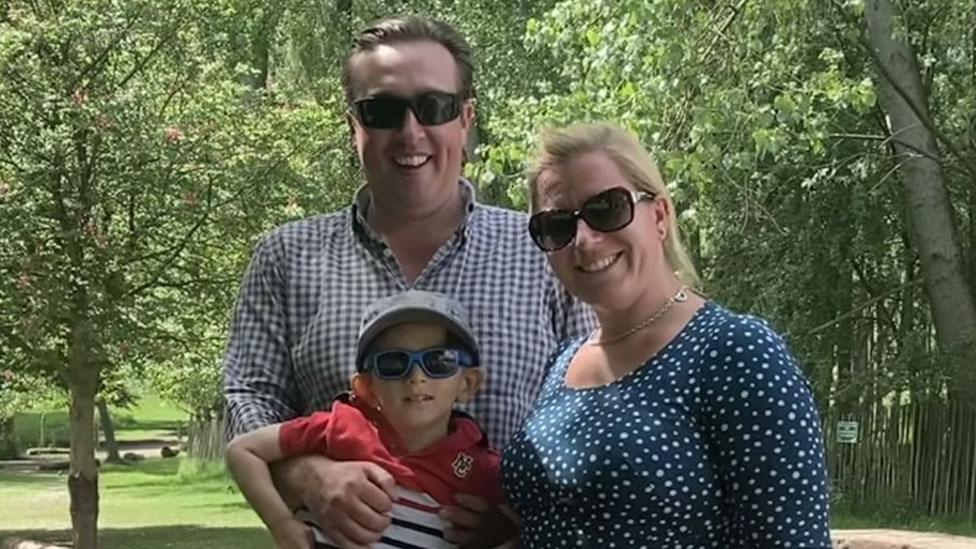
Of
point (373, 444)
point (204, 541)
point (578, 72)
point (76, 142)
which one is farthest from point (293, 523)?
point (204, 541)

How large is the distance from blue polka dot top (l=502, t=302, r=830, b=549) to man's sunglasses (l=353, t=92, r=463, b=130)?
63cm

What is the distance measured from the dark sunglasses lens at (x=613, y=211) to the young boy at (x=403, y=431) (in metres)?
0.32

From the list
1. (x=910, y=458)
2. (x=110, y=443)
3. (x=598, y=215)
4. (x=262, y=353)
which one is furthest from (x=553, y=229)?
(x=110, y=443)

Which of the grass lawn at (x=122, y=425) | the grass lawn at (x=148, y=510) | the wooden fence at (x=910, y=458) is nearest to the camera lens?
the wooden fence at (x=910, y=458)

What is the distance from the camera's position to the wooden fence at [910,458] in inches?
601

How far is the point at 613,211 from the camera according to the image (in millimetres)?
2113

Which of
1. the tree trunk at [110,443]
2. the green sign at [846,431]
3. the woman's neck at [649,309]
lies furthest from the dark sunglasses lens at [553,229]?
the tree trunk at [110,443]

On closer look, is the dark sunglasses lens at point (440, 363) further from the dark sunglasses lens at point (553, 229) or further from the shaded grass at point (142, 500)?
the shaded grass at point (142, 500)

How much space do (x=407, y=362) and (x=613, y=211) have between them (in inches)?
16.5

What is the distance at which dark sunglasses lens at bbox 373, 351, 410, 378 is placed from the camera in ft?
7.36

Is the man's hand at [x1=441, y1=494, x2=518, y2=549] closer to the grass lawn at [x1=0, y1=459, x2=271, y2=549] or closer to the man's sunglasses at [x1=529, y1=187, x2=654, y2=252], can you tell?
the man's sunglasses at [x1=529, y1=187, x2=654, y2=252]

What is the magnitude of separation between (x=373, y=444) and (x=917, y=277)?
49.7 ft

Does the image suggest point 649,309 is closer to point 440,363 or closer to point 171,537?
point 440,363

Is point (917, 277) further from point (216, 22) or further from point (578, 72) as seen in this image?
point (216, 22)
